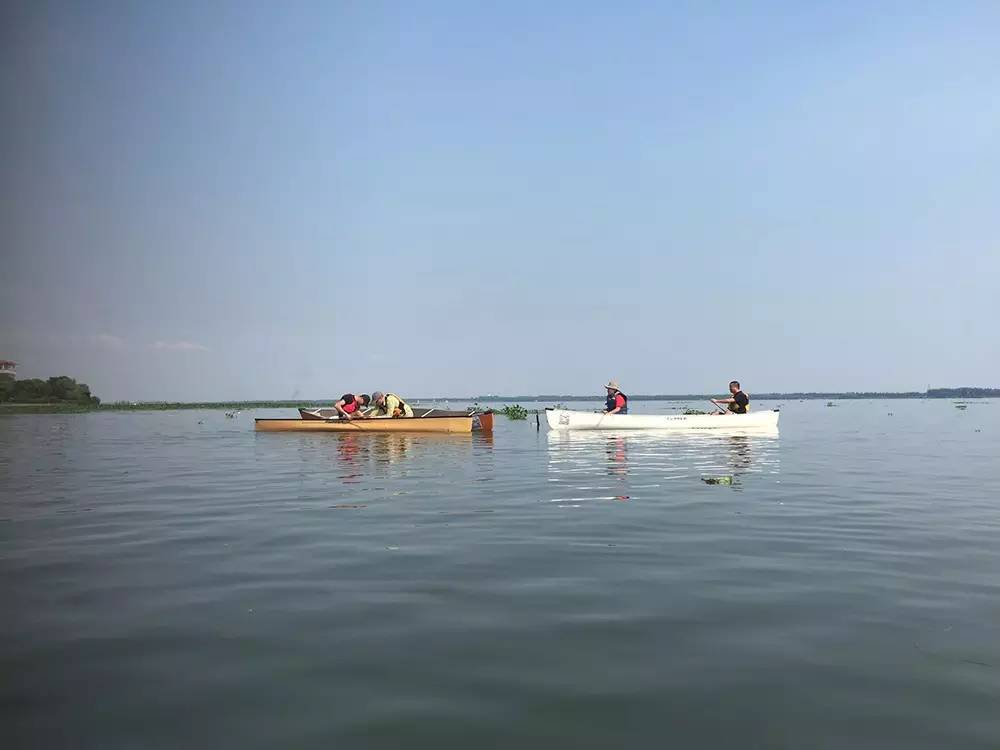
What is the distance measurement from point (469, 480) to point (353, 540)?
7.39 m

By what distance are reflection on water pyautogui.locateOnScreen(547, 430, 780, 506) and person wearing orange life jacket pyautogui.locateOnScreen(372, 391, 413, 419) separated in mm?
7889

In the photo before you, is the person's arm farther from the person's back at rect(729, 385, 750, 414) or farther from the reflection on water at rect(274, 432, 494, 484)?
the person's back at rect(729, 385, 750, 414)

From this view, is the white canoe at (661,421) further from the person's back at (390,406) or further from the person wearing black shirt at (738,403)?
the person's back at (390,406)

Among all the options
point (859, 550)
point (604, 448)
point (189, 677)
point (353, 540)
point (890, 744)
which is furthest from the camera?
point (604, 448)

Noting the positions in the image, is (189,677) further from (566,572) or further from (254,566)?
(566,572)

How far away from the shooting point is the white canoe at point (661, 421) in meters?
36.8

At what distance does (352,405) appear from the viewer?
123 feet

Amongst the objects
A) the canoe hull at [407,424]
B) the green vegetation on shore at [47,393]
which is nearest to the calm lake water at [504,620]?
the canoe hull at [407,424]

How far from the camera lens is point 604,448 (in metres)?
27.2

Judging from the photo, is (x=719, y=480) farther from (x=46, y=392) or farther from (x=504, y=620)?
(x=46, y=392)

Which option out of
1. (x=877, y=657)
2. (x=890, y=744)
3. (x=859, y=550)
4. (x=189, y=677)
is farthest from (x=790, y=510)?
(x=189, y=677)

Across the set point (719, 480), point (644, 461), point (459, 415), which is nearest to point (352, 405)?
point (459, 415)

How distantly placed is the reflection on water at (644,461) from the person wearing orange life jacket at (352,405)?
10.4 m

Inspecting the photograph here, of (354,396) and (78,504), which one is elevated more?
(354,396)
